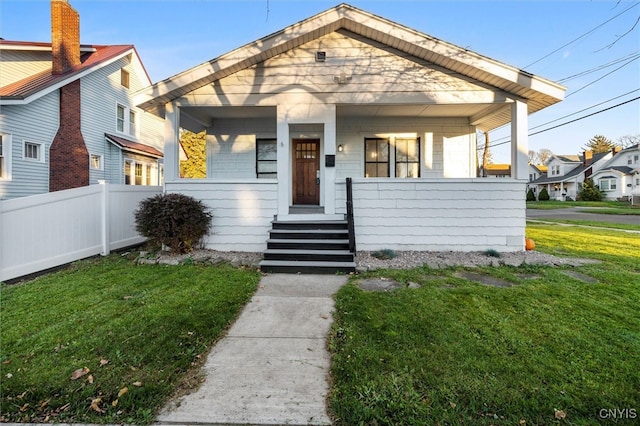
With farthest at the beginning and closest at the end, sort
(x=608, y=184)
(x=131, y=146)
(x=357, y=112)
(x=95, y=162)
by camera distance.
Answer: (x=608, y=184) → (x=131, y=146) → (x=95, y=162) → (x=357, y=112)

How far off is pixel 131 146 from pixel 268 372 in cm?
1672

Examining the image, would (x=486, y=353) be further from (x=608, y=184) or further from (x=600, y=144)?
(x=600, y=144)

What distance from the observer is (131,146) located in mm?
15969

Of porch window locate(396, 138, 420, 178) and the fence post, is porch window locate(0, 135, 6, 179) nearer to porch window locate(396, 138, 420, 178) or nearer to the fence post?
the fence post

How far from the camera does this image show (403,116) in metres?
9.10

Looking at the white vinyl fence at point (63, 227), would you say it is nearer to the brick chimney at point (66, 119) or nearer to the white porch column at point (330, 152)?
the white porch column at point (330, 152)

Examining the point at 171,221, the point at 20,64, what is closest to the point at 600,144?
the point at 171,221

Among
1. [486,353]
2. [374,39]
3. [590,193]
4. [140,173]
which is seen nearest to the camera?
[486,353]

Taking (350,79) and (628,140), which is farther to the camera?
(628,140)

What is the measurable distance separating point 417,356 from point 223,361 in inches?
70.0

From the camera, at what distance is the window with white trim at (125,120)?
16594 mm

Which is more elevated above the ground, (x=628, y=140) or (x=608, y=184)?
(x=628, y=140)

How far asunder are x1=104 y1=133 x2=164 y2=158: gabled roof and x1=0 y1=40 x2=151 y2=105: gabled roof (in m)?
2.91

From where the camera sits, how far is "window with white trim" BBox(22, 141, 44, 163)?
1205cm
